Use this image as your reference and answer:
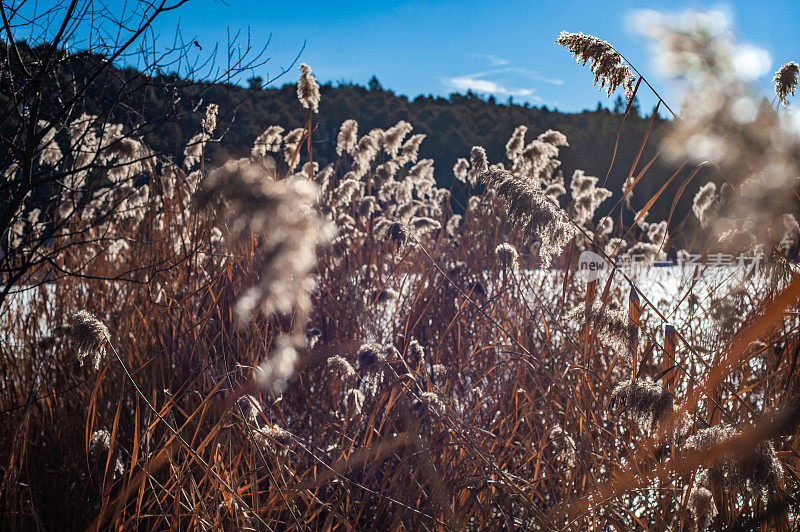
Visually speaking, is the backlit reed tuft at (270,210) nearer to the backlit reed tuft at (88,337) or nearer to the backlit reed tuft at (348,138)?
the backlit reed tuft at (88,337)

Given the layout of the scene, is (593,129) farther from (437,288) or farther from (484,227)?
(437,288)

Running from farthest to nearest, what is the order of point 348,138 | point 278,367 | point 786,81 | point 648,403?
point 348,138
point 278,367
point 786,81
point 648,403

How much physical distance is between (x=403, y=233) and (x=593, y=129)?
17504 millimetres

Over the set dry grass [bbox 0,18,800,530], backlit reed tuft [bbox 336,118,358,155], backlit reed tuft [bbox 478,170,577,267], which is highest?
backlit reed tuft [bbox 336,118,358,155]

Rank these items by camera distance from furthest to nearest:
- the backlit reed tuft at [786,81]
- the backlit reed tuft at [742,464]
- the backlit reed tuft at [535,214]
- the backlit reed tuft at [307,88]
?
1. the backlit reed tuft at [307,88]
2. the backlit reed tuft at [786,81]
3. the backlit reed tuft at [535,214]
4. the backlit reed tuft at [742,464]

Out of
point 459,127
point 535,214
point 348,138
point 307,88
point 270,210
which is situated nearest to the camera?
point 270,210

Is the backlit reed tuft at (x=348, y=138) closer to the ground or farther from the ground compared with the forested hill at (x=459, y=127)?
closer to the ground

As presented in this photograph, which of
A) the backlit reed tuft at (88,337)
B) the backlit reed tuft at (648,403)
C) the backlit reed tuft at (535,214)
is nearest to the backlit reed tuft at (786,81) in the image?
the backlit reed tuft at (535,214)

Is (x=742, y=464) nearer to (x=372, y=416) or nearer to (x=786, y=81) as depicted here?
(x=372, y=416)

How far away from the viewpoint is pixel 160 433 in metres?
1.84

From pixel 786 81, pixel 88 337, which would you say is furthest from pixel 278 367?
pixel 786 81

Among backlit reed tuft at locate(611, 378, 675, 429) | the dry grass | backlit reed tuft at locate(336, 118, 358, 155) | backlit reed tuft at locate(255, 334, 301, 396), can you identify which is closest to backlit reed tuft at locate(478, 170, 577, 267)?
the dry grass

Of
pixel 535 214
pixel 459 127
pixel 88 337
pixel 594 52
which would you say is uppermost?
pixel 459 127

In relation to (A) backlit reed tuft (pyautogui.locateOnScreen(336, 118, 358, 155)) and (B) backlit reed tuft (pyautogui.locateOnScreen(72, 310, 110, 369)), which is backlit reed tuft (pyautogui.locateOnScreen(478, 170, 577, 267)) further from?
(A) backlit reed tuft (pyautogui.locateOnScreen(336, 118, 358, 155))
